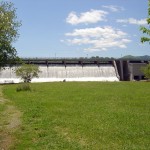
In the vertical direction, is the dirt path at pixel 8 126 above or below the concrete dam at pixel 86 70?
below

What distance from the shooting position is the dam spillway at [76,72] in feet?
349

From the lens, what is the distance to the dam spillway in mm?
106250

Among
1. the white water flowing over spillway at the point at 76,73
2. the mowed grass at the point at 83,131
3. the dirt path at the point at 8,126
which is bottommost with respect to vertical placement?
the mowed grass at the point at 83,131

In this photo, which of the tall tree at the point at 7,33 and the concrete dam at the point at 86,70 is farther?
the concrete dam at the point at 86,70

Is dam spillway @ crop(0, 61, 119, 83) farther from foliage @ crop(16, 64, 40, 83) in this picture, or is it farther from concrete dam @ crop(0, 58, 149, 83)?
foliage @ crop(16, 64, 40, 83)

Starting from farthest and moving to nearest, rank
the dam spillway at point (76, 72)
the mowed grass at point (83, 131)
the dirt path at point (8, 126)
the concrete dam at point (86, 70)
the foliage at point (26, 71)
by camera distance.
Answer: the concrete dam at point (86, 70) → the dam spillway at point (76, 72) → the foliage at point (26, 71) → the dirt path at point (8, 126) → the mowed grass at point (83, 131)

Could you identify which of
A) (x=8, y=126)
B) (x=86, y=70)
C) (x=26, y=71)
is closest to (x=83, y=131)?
(x=8, y=126)

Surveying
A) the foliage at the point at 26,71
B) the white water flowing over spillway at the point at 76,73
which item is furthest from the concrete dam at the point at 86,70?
the foliage at the point at 26,71

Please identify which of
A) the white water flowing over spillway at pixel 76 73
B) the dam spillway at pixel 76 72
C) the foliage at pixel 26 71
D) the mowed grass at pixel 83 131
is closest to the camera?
the mowed grass at pixel 83 131

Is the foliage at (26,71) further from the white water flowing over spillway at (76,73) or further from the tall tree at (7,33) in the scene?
the tall tree at (7,33)

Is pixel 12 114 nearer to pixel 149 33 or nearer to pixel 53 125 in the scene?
pixel 53 125

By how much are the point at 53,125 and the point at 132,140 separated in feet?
20.9

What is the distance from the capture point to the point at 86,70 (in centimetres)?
11212

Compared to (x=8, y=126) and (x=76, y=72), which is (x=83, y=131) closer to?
(x=8, y=126)
